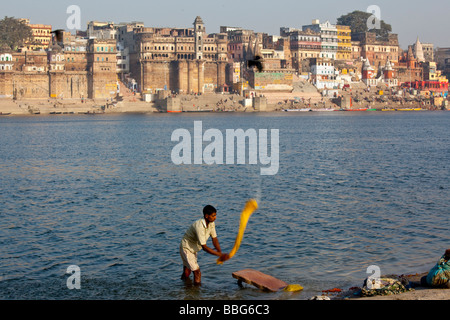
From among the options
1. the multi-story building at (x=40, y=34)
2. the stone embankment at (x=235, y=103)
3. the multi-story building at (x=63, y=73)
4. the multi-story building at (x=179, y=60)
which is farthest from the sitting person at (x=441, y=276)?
the multi-story building at (x=40, y=34)

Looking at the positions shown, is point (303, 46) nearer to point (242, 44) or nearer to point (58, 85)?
point (242, 44)

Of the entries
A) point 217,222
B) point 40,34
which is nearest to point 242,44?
point 40,34

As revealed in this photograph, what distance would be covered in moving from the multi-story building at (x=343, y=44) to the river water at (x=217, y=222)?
94.1 meters

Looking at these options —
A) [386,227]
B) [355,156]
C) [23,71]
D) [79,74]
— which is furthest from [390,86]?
[386,227]

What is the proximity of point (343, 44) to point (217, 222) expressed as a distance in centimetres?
11602

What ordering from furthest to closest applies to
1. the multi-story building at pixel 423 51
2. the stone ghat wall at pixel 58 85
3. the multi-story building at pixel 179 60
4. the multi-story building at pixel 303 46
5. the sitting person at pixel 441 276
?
1. the multi-story building at pixel 423 51
2. the multi-story building at pixel 303 46
3. the multi-story building at pixel 179 60
4. the stone ghat wall at pixel 58 85
5. the sitting person at pixel 441 276

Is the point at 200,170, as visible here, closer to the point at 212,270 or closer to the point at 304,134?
the point at 212,270

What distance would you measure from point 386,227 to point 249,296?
6.59m

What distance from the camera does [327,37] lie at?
409ft

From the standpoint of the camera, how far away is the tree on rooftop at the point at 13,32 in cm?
10450

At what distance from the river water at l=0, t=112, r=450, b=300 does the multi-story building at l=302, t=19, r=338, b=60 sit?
296 ft

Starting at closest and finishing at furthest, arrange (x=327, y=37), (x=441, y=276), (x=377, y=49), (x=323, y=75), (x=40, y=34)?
(x=441, y=276) → (x=40, y=34) → (x=323, y=75) → (x=327, y=37) → (x=377, y=49)

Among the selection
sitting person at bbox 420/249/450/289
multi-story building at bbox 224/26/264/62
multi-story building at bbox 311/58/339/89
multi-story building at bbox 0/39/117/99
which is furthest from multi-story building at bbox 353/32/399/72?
sitting person at bbox 420/249/450/289

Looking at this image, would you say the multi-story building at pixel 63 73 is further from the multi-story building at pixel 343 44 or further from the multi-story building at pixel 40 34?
the multi-story building at pixel 343 44
